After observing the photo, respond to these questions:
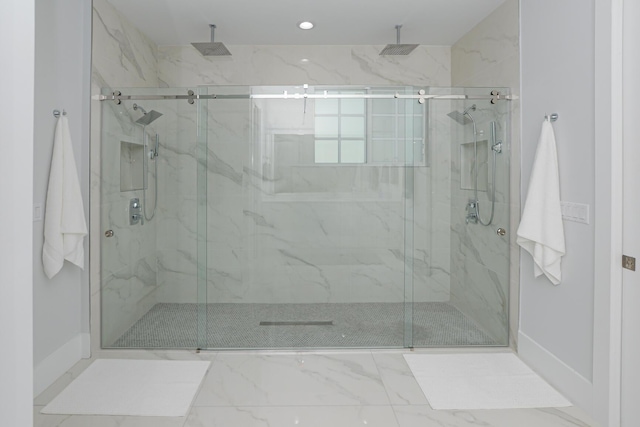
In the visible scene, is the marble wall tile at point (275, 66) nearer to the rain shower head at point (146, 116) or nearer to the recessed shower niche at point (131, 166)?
the rain shower head at point (146, 116)

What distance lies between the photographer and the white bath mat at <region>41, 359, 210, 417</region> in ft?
7.23

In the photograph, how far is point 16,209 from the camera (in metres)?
0.96

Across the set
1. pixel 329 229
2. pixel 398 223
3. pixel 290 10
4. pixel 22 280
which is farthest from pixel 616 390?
pixel 290 10

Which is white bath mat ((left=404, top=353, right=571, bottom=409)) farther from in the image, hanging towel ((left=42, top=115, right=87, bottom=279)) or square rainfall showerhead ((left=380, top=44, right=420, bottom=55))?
square rainfall showerhead ((left=380, top=44, right=420, bottom=55))

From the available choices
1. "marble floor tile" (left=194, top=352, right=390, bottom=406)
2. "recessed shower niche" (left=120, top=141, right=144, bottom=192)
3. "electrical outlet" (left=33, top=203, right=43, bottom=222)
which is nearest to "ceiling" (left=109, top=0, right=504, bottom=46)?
"recessed shower niche" (left=120, top=141, right=144, bottom=192)

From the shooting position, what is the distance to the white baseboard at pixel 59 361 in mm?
2396

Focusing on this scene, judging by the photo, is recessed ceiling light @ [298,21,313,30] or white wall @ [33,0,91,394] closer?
white wall @ [33,0,91,394]

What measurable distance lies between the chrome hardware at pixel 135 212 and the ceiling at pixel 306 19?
1.45m

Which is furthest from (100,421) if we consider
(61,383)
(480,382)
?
(480,382)

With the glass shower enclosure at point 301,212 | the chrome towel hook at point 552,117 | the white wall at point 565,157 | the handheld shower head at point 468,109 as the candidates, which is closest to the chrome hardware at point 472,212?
the glass shower enclosure at point 301,212

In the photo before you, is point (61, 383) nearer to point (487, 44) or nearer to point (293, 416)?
point (293, 416)

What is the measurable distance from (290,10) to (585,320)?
2.83 m

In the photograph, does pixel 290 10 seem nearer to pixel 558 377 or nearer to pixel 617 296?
pixel 617 296

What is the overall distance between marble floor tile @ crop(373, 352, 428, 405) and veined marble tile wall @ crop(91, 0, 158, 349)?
1708mm
